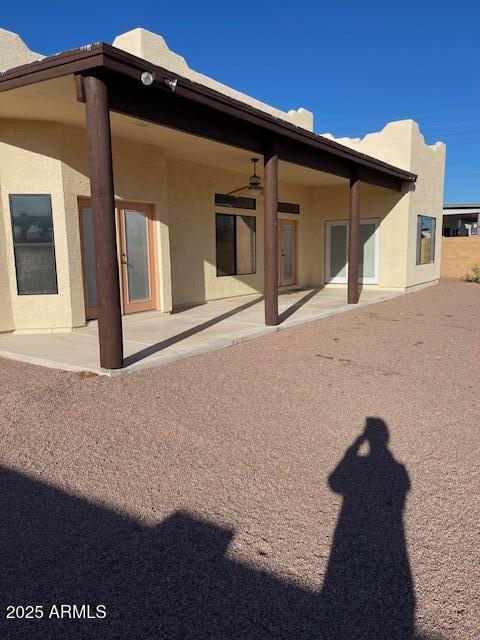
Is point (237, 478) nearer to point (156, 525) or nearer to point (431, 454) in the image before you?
point (156, 525)

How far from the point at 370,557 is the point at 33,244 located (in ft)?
24.4

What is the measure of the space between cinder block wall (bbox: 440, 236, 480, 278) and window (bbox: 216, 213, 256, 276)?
12646mm

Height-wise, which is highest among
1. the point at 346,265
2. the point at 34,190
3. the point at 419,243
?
the point at 34,190

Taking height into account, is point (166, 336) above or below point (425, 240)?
below

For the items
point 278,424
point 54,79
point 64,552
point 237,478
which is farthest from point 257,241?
point 64,552

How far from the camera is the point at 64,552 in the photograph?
2701 millimetres

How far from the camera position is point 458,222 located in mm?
36906

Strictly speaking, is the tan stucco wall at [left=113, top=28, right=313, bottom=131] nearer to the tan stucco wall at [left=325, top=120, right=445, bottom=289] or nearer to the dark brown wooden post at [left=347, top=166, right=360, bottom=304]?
the dark brown wooden post at [left=347, top=166, right=360, bottom=304]

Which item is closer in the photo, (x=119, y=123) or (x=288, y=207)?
(x=119, y=123)

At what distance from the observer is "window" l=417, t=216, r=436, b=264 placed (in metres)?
16.8

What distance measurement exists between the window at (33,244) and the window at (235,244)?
528 cm

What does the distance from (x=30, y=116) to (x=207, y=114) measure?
2759 mm

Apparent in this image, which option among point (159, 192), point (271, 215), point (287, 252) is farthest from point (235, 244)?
point (271, 215)

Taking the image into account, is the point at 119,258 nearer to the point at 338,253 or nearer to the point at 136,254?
the point at 136,254
